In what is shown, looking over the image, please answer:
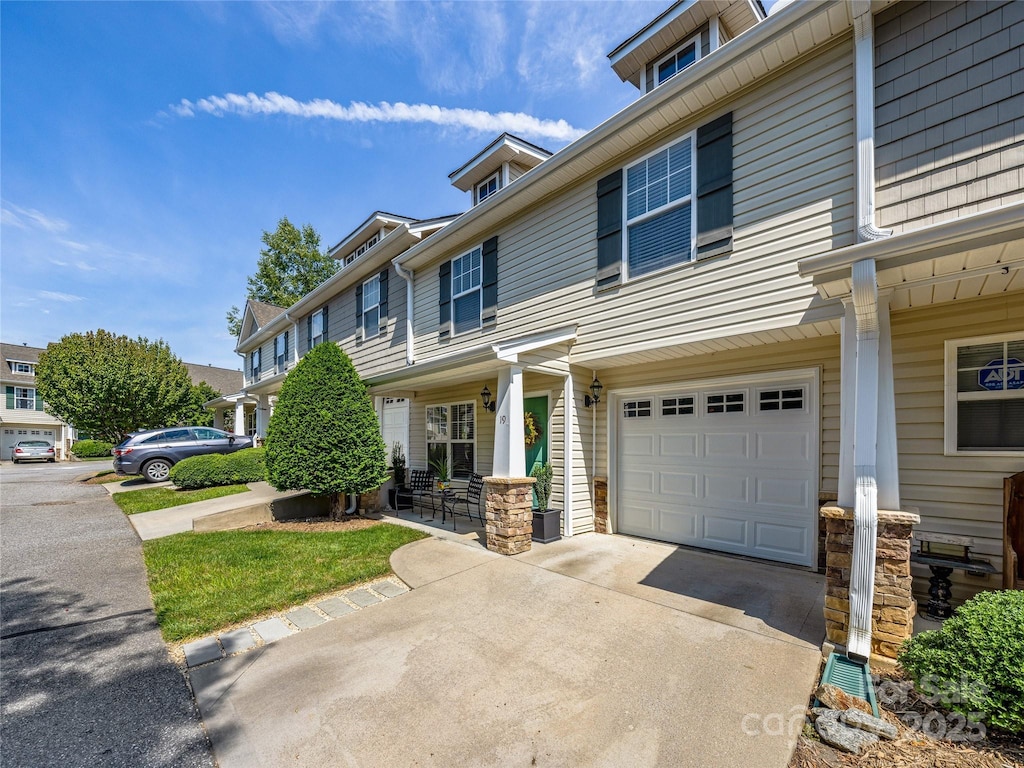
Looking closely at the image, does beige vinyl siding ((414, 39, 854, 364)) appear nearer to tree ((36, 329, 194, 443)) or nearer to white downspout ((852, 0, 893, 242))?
white downspout ((852, 0, 893, 242))

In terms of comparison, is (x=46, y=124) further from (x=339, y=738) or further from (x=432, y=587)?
(x=339, y=738)

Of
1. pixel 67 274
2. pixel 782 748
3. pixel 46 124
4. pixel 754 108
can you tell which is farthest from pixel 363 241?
pixel 782 748

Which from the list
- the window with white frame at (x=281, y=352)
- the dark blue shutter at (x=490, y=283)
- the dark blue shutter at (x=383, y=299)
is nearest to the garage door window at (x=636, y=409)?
the dark blue shutter at (x=490, y=283)

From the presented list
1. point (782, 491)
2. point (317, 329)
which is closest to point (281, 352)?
point (317, 329)

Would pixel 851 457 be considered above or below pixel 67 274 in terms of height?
below

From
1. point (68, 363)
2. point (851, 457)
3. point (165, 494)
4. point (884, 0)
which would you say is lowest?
point (165, 494)

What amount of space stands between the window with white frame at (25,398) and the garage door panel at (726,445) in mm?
40460

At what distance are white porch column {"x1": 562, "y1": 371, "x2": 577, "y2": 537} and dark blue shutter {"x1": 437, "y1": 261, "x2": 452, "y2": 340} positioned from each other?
330 cm

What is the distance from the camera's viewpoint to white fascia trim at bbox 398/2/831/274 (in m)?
4.31

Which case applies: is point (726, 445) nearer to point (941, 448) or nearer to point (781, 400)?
point (781, 400)

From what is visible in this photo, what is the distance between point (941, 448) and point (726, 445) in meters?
2.10

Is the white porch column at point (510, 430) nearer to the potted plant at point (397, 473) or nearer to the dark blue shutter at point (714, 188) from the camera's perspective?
the dark blue shutter at point (714, 188)

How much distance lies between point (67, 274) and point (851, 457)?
18171 mm

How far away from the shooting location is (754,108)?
16.2 feet
